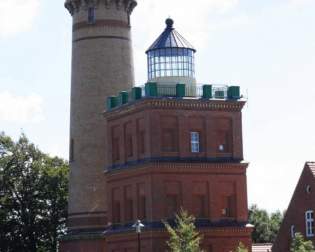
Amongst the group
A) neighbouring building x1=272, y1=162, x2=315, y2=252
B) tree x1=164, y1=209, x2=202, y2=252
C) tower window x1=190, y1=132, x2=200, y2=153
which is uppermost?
tower window x1=190, y1=132, x2=200, y2=153

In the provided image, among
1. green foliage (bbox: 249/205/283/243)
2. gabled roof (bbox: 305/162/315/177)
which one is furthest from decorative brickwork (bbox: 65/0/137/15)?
green foliage (bbox: 249/205/283/243)

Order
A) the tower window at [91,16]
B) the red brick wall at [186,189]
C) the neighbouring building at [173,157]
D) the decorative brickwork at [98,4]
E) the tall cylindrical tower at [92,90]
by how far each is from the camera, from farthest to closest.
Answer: the decorative brickwork at [98,4], the tower window at [91,16], the tall cylindrical tower at [92,90], the neighbouring building at [173,157], the red brick wall at [186,189]

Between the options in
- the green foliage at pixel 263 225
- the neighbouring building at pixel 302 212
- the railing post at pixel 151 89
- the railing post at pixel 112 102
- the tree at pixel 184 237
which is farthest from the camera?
the green foliage at pixel 263 225

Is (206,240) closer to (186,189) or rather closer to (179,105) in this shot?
(186,189)

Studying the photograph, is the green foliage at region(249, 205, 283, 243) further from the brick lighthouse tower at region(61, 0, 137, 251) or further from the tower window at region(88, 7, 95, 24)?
the tower window at region(88, 7, 95, 24)

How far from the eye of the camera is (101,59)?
87.0 meters

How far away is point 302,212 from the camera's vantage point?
73.8 m

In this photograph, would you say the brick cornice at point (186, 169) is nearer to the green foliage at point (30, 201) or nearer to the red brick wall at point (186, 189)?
the red brick wall at point (186, 189)

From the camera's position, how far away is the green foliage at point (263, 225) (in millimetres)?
124312

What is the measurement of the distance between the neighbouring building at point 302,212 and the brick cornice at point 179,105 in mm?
7003

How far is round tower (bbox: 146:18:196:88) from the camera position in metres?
77.9

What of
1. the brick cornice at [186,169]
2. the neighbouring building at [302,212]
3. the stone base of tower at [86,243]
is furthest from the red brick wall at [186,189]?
the stone base of tower at [86,243]

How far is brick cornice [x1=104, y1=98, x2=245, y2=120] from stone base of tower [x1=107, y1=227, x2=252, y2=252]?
766cm

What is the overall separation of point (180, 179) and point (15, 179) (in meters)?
29.9
